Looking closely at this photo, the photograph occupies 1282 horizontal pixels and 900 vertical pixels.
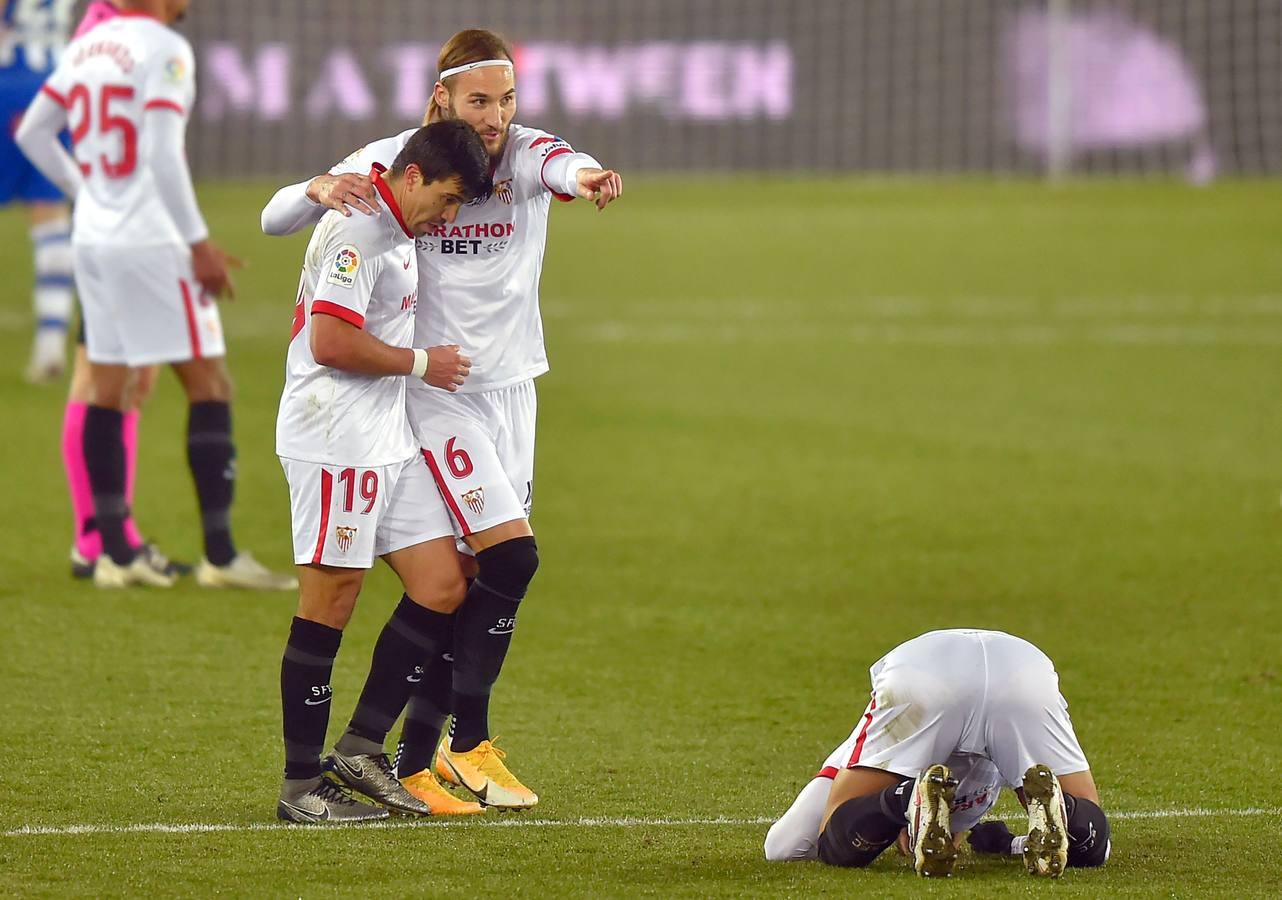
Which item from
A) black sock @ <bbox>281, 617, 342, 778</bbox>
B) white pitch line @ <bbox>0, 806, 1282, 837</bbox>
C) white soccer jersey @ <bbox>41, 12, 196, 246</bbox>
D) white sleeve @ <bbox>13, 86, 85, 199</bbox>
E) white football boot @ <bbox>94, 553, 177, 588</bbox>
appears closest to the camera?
white pitch line @ <bbox>0, 806, 1282, 837</bbox>

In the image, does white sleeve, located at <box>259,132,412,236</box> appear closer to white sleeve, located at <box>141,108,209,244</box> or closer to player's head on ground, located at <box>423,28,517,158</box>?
player's head on ground, located at <box>423,28,517,158</box>

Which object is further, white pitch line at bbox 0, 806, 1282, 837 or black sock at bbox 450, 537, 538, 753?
black sock at bbox 450, 537, 538, 753

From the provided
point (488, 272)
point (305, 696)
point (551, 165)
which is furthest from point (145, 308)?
point (305, 696)

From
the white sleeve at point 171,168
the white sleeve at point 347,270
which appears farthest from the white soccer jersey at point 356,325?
the white sleeve at point 171,168

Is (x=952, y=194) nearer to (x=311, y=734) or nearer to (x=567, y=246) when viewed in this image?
(x=567, y=246)

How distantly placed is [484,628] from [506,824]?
49 centimetres

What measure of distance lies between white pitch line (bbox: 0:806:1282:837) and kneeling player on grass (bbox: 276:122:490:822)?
70mm

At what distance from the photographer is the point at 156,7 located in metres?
8.22

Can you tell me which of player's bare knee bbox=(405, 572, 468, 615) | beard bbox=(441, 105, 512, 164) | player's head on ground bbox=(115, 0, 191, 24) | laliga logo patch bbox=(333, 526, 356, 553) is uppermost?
player's head on ground bbox=(115, 0, 191, 24)

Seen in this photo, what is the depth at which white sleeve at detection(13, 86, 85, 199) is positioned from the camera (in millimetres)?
8516

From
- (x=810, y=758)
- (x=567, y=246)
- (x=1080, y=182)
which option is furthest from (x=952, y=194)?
(x=810, y=758)

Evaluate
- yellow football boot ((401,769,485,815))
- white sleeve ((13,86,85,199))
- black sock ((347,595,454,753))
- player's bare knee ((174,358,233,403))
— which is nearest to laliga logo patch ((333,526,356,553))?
black sock ((347,595,454,753))

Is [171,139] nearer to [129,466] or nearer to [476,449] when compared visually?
[129,466]

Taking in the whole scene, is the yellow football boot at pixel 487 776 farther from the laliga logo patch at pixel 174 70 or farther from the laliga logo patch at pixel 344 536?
the laliga logo patch at pixel 174 70
